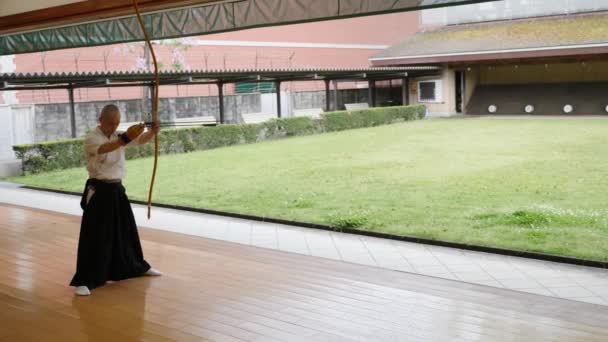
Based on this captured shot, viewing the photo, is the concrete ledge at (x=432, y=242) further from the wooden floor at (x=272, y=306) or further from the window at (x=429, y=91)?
the window at (x=429, y=91)

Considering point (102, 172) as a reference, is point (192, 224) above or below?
below

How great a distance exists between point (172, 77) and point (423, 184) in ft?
25.9

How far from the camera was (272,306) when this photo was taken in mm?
3658

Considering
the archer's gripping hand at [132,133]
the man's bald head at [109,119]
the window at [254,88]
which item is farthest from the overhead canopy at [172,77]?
the archer's gripping hand at [132,133]

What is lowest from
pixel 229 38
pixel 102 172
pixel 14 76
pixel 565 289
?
pixel 565 289

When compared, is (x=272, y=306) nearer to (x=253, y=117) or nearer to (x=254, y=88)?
(x=253, y=117)

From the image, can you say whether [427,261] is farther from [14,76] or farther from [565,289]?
[14,76]

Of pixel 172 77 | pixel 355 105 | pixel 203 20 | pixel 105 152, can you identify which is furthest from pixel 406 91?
pixel 105 152

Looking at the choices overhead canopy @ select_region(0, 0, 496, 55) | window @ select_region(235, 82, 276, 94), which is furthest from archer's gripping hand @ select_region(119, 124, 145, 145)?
window @ select_region(235, 82, 276, 94)

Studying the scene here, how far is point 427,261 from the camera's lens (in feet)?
16.4

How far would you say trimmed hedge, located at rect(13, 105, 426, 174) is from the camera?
11.7 meters

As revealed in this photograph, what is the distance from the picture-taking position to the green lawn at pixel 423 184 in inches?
243

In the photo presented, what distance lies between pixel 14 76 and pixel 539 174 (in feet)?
29.8

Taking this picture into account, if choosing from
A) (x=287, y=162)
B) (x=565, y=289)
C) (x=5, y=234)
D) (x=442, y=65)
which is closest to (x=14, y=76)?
(x=287, y=162)
